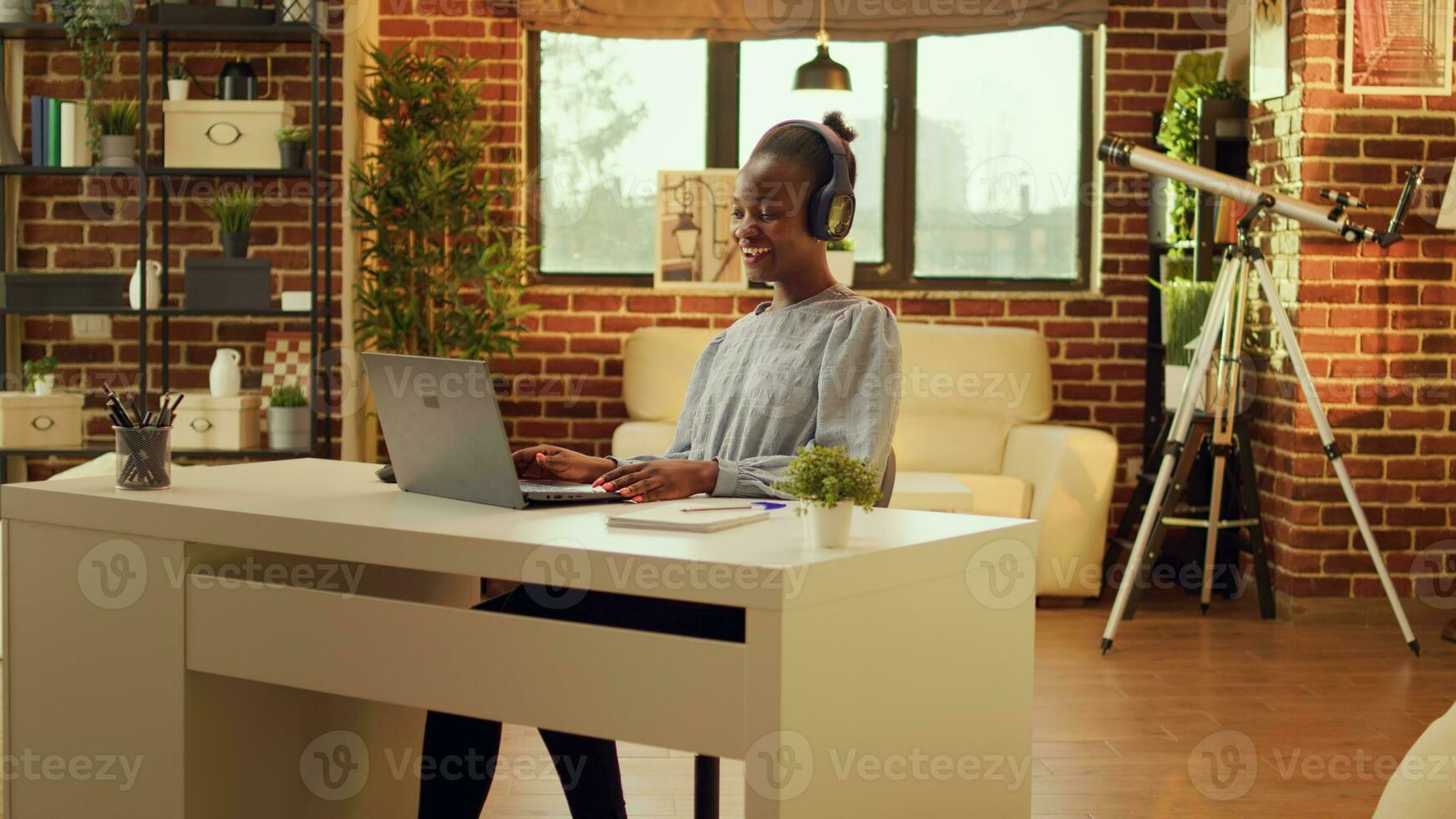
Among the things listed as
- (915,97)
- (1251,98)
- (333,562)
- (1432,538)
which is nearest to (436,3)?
(915,97)

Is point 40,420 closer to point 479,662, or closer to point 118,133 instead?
point 118,133

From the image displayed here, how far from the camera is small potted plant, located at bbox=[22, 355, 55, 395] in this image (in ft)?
15.6

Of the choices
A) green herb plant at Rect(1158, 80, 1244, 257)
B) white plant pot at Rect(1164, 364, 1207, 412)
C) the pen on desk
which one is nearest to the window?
green herb plant at Rect(1158, 80, 1244, 257)

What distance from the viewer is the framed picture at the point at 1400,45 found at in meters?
4.51

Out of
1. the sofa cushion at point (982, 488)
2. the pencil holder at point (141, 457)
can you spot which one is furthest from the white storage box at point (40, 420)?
the pencil holder at point (141, 457)

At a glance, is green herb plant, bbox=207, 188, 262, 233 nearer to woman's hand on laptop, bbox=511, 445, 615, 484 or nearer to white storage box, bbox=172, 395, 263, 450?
white storage box, bbox=172, 395, 263, 450

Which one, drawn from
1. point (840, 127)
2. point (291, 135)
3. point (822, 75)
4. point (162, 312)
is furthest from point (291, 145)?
point (840, 127)

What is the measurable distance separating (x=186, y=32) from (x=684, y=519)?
12.1ft

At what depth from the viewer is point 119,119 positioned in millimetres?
4684

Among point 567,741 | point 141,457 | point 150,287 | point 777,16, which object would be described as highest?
point 777,16

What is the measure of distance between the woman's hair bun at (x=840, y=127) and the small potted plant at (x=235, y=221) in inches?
111

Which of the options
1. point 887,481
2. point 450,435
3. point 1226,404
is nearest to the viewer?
point 450,435

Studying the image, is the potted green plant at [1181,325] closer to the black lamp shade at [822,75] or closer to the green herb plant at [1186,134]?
the green herb plant at [1186,134]

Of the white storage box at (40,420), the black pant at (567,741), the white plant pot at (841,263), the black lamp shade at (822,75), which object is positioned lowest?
the black pant at (567,741)
